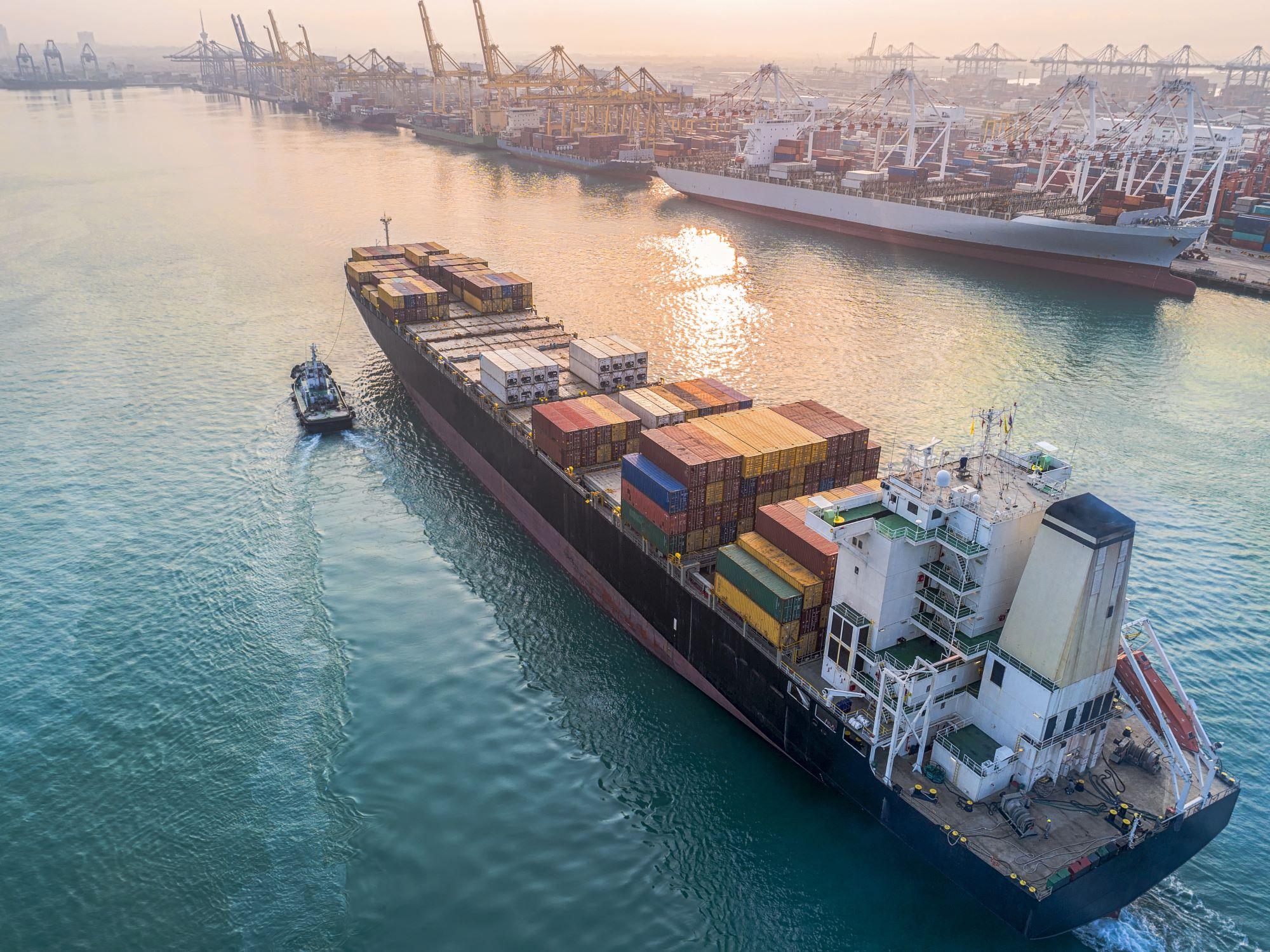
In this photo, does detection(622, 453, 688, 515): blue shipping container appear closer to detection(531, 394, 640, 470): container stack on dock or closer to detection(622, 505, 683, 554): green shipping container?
detection(622, 505, 683, 554): green shipping container

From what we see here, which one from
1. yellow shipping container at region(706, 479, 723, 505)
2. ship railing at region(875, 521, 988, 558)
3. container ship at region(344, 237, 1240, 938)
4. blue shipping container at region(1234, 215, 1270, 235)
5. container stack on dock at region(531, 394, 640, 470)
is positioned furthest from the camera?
blue shipping container at region(1234, 215, 1270, 235)

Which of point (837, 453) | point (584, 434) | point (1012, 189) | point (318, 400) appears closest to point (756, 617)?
point (837, 453)

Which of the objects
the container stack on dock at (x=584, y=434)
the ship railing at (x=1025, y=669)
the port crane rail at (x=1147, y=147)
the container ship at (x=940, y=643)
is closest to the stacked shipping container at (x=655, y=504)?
the container ship at (x=940, y=643)

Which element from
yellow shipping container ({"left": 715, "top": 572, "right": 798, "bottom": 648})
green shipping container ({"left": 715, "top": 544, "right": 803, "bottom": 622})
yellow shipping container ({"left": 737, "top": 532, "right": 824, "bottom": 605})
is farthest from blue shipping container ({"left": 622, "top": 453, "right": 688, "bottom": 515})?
yellow shipping container ({"left": 715, "top": 572, "right": 798, "bottom": 648})

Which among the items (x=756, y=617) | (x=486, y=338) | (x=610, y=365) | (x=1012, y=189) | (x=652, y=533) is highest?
(x=1012, y=189)

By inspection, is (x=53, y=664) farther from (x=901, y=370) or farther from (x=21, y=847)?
(x=901, y=370)

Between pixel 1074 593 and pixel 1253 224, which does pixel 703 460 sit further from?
pixel 1253 224

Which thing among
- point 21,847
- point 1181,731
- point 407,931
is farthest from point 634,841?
point 21,847
